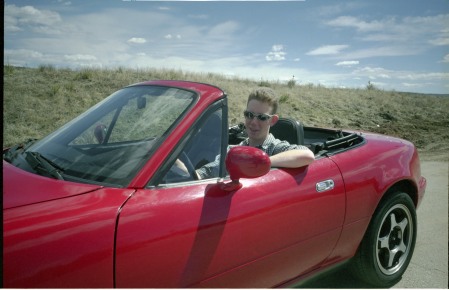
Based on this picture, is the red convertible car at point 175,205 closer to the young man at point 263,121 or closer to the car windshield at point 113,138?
the car windshield at point 113,138

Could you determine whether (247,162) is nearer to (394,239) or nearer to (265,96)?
(265,96)

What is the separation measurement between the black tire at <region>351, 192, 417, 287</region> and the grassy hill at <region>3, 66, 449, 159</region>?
20.1 ft

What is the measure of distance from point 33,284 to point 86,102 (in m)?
13.6

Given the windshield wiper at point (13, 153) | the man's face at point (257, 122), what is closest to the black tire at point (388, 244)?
the man's face at point (257, 122)

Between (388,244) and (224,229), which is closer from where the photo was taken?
(224,229)

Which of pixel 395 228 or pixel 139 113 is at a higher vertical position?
pixel 139 113

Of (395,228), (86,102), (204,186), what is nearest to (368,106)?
(86,102)

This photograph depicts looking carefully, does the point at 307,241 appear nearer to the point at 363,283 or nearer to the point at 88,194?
the point at 363,283

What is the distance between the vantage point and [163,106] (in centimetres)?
220

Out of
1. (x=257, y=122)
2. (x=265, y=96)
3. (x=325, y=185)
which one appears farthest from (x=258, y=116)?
(x=325, y=185)

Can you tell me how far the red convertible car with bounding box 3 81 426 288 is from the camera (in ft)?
4.77

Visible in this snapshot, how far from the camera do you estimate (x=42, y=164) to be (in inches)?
75.6

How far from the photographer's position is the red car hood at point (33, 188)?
5.05ft

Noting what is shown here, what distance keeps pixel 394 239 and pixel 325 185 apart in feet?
3.86
